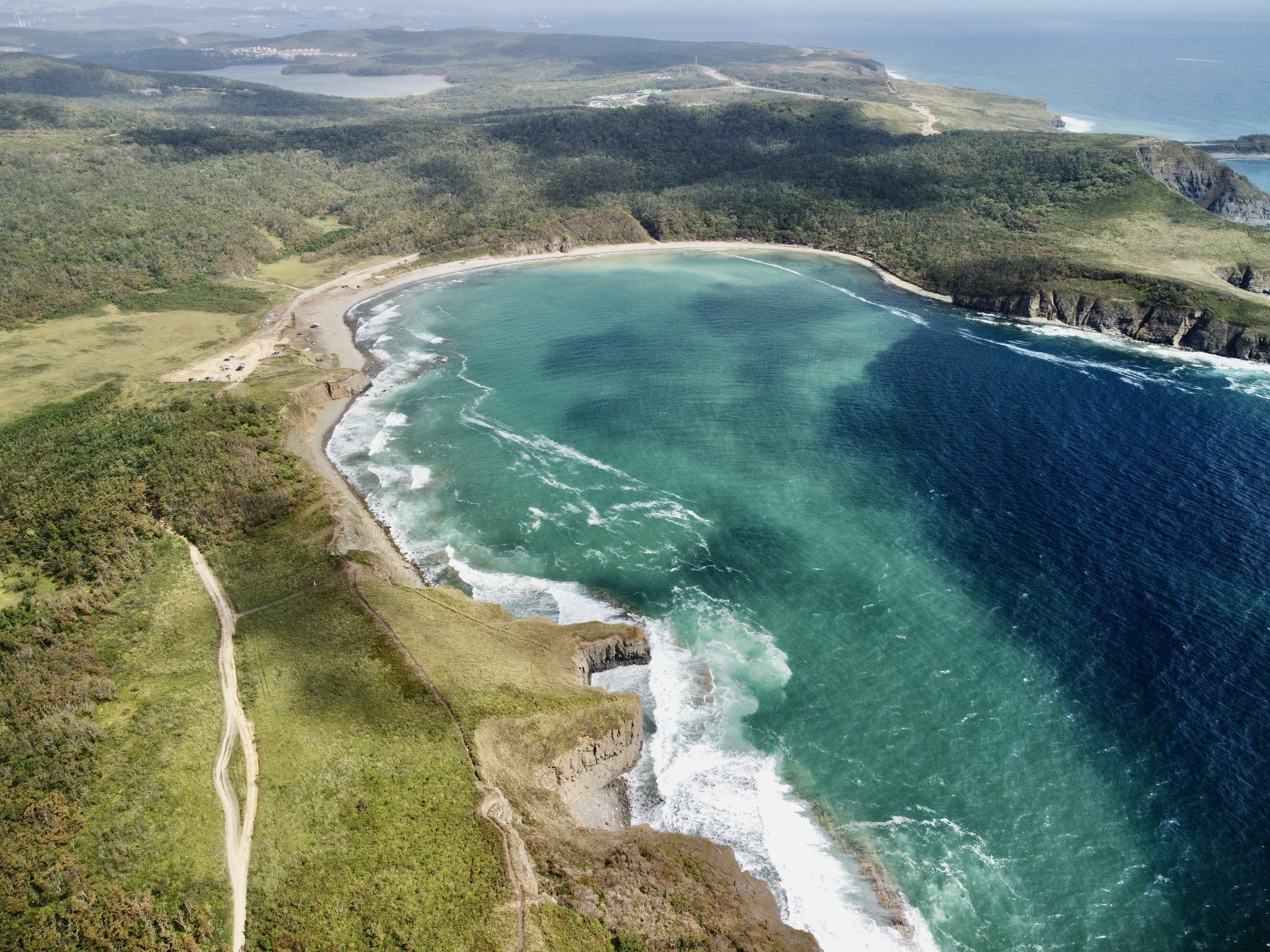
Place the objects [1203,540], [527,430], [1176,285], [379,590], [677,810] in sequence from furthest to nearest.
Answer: [1176,285] → [527,430] → [1203,540] → [379,590] → [677,810]

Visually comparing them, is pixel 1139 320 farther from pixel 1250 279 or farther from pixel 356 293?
pixel 356 293

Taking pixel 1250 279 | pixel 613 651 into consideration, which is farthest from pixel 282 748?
pixel 1250 279

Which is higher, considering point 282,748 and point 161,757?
point 282,748

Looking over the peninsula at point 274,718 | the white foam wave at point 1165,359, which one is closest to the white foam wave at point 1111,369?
the white foam wave at point 1165,359

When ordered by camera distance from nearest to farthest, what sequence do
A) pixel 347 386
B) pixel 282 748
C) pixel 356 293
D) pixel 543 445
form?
pixel 282 748
pixel 543 445
pixel 347 386
pixel 356 293

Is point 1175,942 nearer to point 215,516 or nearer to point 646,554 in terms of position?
point 646,554

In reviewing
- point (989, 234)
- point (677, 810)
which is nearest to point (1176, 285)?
point (989, 234)
